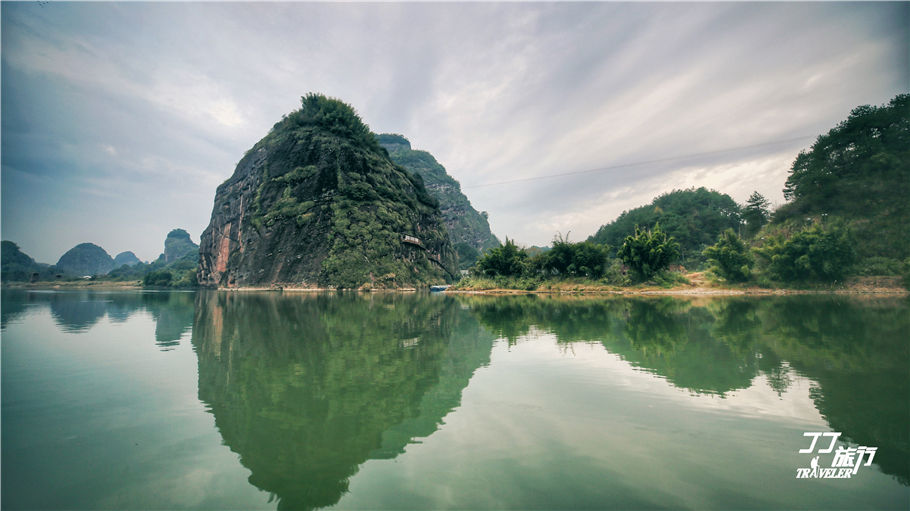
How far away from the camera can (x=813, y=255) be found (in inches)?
1098

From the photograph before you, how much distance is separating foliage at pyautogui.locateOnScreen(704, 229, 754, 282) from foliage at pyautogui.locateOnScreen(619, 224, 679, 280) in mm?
3136

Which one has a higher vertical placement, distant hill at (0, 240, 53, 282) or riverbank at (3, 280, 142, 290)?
distant hill at (0, 240, 53, 282)

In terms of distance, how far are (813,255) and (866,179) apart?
1266 centimetres

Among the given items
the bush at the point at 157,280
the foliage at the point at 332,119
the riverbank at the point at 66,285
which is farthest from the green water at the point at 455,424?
the bush at the point at 157,280

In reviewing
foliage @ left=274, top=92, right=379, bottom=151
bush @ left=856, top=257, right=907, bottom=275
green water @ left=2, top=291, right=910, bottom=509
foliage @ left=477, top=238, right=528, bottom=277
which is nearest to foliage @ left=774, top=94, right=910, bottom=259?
bush @ left=856, top=257, right=907, bottom=275

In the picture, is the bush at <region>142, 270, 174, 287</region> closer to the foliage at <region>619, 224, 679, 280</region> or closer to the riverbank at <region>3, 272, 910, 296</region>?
the riverbank at <region>3, 272, 910, 296</region>

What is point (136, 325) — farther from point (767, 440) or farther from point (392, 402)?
point (767, 440)

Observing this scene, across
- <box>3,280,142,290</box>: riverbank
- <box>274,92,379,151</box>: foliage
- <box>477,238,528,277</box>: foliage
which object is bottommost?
<box>3,280,142,290</box>: riverbank

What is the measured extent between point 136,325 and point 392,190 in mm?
56729

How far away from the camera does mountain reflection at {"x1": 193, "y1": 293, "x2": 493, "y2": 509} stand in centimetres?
338

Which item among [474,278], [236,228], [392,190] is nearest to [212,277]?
[236,228]

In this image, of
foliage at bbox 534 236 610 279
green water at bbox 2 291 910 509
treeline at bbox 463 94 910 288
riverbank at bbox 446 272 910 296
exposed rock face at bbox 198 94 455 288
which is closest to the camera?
green water at bbox 2 291 910 509

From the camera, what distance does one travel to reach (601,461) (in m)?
3.32


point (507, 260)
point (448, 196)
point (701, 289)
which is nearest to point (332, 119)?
point (507, 260)
